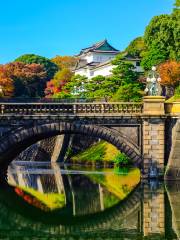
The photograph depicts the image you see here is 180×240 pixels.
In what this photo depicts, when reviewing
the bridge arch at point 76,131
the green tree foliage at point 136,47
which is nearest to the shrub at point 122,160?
the bridge arch at point 76,131

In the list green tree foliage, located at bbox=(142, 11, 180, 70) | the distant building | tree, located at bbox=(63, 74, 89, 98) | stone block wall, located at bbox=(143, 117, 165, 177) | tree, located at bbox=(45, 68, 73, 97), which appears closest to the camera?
stone block wall, located at bbox=(143, 117, 165, 177)

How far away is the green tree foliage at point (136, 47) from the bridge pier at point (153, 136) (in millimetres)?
40218

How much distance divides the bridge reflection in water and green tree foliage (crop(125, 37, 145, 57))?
36.1m

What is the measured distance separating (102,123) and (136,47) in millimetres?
44779

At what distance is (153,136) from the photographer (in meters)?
36.0

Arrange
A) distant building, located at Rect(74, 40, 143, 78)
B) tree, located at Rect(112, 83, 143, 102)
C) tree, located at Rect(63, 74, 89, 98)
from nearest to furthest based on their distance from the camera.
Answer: tree, located at Rect(112, 83, 143, 102) → tree, located at Rect(63, 74, 89, 98) → distant building, located at Rect(74, 40, 143, 78)

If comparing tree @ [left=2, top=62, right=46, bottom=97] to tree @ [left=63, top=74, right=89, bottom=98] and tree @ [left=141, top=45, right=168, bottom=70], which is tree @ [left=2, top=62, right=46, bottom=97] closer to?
tree @ [left=63, top=74, right=89, bottom=98]

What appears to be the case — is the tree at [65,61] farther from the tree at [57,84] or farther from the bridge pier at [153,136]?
the bridge pier at [153,136]

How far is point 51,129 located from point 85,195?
520 centimetres

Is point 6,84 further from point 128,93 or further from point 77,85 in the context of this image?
point 128,93

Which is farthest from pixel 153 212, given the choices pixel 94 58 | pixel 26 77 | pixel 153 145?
pixel 94 58

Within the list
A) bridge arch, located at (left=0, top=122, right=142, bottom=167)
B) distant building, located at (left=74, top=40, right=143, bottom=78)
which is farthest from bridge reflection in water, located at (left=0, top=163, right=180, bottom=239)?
distant building, located at (left=74, top=40, right=143, bottom=78)

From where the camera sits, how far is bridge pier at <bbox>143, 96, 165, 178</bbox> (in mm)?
35719

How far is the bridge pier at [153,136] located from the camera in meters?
35.7
